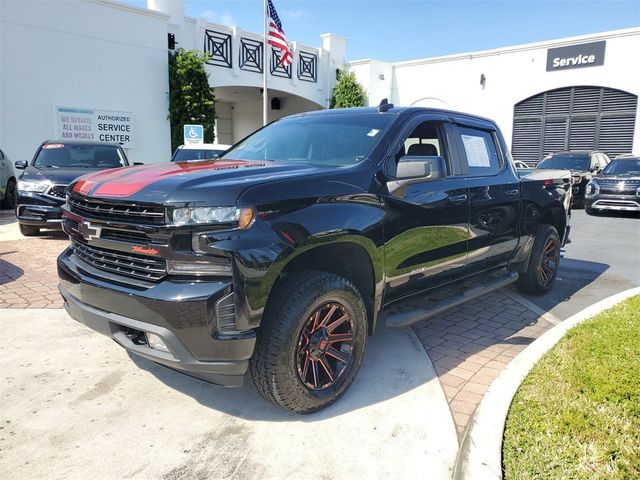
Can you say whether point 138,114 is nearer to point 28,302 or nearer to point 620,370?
point 28,302

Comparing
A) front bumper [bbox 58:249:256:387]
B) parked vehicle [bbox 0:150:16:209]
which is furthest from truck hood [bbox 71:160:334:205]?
parked vehicle [bbox 0:150:16:209]

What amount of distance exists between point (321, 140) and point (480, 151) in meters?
1.71

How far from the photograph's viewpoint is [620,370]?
11.0 feet

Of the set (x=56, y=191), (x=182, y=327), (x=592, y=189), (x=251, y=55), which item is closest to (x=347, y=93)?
(x=251, y=55)

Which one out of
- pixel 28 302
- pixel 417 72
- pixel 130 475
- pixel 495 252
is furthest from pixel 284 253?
pixel 417 72

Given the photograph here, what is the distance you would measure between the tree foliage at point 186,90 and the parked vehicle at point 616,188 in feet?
42.7

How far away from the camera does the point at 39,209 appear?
815 centimetres

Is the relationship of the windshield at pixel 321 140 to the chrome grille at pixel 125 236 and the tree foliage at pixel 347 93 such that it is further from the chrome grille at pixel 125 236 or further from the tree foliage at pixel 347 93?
the tree foliage at pixel 347 93

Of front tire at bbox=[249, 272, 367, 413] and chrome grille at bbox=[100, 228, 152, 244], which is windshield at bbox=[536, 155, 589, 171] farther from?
chrome grille at bbox=[100, 228, 152, 244]

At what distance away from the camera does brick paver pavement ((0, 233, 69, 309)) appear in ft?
17.5

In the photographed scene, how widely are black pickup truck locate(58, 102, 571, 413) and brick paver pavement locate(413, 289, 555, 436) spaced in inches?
17.9

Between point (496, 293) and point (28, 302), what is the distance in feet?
17.4

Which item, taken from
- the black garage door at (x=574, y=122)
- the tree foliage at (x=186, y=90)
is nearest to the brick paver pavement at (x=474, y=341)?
the tree foliage at (x=186, y=90)

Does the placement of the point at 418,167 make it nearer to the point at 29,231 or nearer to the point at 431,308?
the point at 431,308
